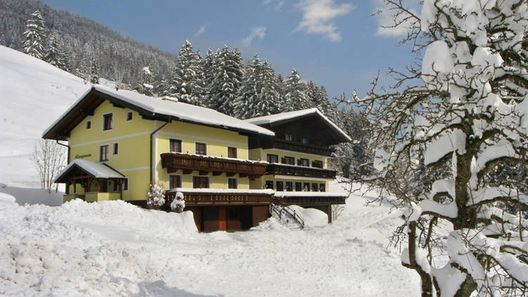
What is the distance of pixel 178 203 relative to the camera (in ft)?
88.0

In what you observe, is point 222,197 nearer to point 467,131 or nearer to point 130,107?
point 130,107

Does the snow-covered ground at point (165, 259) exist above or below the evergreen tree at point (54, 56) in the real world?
below

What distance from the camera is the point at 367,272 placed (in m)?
19.0

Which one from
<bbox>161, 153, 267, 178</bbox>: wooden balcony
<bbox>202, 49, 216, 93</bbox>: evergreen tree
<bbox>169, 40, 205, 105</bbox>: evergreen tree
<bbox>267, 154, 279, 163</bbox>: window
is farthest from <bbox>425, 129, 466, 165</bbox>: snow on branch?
<bbox>202, 49, 216, 93</bbox>: evergreen tree

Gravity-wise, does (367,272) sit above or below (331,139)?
below

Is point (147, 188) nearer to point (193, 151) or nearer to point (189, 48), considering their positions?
point (193, 151)

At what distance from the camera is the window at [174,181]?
2981 cm

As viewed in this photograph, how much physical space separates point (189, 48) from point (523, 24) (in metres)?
58.8

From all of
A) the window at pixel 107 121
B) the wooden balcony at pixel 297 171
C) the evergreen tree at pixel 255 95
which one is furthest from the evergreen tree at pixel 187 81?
the window at pixel 107 121

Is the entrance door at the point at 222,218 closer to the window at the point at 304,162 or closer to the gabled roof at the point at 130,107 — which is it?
the gabled roof at the point at 130,107

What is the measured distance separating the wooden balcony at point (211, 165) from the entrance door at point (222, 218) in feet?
8.40

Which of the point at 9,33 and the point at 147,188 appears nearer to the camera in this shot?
the point at 147,188

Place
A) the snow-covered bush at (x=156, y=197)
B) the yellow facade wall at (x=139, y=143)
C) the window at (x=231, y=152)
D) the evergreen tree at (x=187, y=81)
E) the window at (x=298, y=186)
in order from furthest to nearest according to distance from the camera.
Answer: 1. the evergreen tree at (x=187, y=81)
2. the window at (x=298, y=186)
3. the window at (x=231, y=152)
4. the yellow facade wall at (x=139, y=143)
5. the snow-covered bush at (x=156, y=197)

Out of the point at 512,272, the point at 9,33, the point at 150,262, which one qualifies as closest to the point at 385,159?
the point at 512,272
